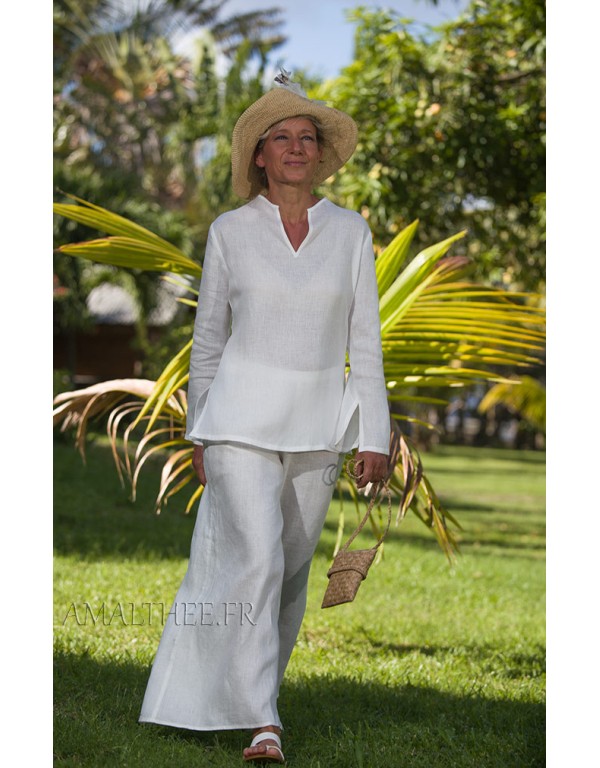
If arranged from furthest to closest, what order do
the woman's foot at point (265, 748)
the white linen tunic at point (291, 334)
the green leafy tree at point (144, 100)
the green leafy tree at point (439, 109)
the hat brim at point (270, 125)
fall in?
the green leafy tree at point (144, 100) < the green leafy tree at point (439, 109) < the hat brim at point (270, 125) < the white linen tunic at point (291, 334) < the woman's foot at point (265, 748)

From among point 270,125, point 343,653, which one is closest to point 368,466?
point 270,125

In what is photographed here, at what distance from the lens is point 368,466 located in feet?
10.1

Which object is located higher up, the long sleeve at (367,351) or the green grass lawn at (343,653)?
the long sleeve at (367,351)

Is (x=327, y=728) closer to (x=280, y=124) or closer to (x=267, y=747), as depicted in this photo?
(x=267, y=747)

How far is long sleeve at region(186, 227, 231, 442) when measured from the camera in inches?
125

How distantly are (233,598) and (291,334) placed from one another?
0.74 metres

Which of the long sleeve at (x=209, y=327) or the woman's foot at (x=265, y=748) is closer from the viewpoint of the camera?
the woman's foot at (x=265, y=748)

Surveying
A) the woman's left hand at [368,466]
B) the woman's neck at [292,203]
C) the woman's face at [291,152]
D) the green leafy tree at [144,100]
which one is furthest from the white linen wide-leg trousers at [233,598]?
the green leafy tree at [144,100]

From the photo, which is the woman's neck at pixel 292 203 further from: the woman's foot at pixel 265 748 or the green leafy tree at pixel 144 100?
the green leafy tree at pixel 144 100

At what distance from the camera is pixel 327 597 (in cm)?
308

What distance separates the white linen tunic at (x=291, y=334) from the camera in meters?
3.05
